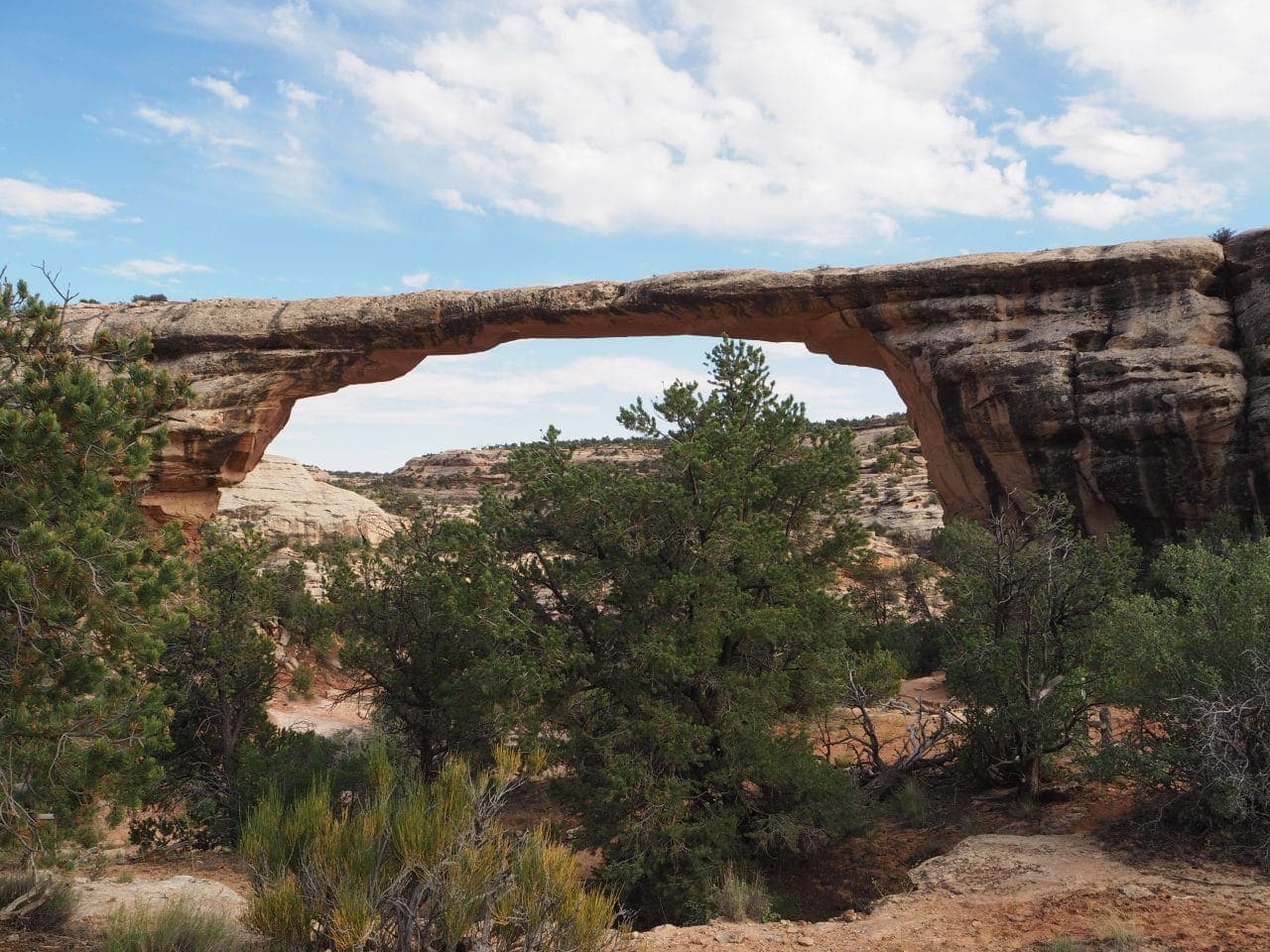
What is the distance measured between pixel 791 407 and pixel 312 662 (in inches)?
645

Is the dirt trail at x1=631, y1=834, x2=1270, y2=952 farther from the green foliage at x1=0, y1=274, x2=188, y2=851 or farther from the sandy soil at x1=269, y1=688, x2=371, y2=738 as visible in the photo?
the sandy soil at x1=269, y1=688, x2=371, y2=738

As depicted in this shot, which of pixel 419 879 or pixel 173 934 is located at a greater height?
pixel 419 879

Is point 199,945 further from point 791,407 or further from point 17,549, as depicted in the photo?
point 791,407

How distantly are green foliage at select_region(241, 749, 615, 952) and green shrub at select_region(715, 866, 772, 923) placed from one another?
116 inches

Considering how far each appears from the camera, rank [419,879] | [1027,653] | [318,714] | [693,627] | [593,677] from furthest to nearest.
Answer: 1. [318,714]
2. [1027,653]
3. [593,677]
4. [693,627]
5. [419,879]

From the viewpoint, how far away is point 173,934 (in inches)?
171

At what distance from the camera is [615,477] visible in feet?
29.9

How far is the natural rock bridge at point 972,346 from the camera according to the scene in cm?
1383

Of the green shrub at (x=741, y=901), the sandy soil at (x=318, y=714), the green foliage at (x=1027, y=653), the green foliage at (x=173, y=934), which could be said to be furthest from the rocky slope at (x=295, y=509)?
the green foliage at (x=173, y=934)

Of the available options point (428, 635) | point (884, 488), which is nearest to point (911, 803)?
point (428, 635)

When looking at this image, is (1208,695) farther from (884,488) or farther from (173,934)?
(884,488)

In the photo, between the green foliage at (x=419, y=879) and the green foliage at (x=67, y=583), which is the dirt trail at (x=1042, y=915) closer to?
the green foliage at (x=419, y=879)

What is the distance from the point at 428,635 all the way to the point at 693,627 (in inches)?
119

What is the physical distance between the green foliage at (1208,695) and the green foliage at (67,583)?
7.47 metres
